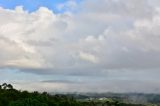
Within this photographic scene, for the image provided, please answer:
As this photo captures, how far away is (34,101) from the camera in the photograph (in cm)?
18662

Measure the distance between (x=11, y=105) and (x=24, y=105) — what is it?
562 centimetres

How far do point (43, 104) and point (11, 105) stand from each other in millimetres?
14698

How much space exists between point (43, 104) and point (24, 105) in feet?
41.0

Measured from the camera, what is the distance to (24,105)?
180875 mm

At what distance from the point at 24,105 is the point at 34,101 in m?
6.70

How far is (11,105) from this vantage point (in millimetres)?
182750

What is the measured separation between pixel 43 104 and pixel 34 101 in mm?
6085

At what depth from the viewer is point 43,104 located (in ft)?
628
